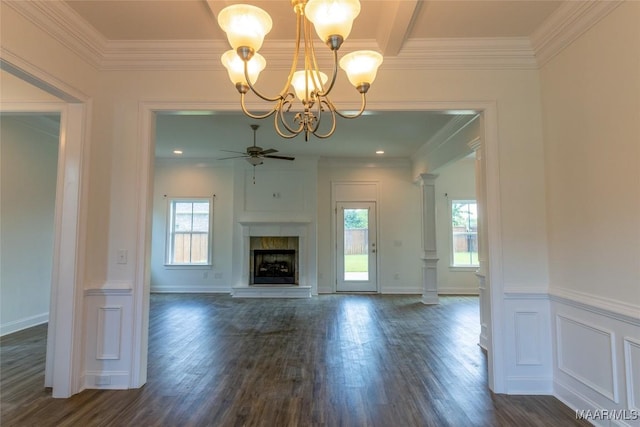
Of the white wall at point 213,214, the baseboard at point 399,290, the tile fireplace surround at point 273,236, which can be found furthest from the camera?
the white wall at point 213,214

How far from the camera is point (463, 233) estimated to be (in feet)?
24.9

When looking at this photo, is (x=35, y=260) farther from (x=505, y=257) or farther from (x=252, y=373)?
(x=505, y=257)

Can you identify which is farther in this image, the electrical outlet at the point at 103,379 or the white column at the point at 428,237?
the white column at the point at 428,237

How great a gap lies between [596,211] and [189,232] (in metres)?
7.27

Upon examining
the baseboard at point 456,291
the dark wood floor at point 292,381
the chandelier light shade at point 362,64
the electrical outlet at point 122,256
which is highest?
the chandelier light shade at point 362,64

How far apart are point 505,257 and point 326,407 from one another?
1.83m

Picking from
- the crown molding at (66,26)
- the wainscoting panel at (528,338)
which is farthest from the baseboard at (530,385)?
the crown molding at (66,26)

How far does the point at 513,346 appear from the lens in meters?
2.67

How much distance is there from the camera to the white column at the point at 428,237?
21.5 ft

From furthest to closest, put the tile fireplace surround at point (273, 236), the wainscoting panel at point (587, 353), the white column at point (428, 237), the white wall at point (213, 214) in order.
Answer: the white wall at point (213, 214)
the tile fireplace surround at point (273, 236)
the white column at point (428, 237)
the wainscoting panel at point (587, 353)

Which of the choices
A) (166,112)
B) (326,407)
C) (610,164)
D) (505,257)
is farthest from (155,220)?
(610,164)

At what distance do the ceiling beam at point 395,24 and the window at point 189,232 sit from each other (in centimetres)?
591

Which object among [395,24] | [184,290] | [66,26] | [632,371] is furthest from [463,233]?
[66,26]

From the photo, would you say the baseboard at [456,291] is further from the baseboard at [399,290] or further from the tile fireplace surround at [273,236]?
the tile fireplace surround at [273,236]
